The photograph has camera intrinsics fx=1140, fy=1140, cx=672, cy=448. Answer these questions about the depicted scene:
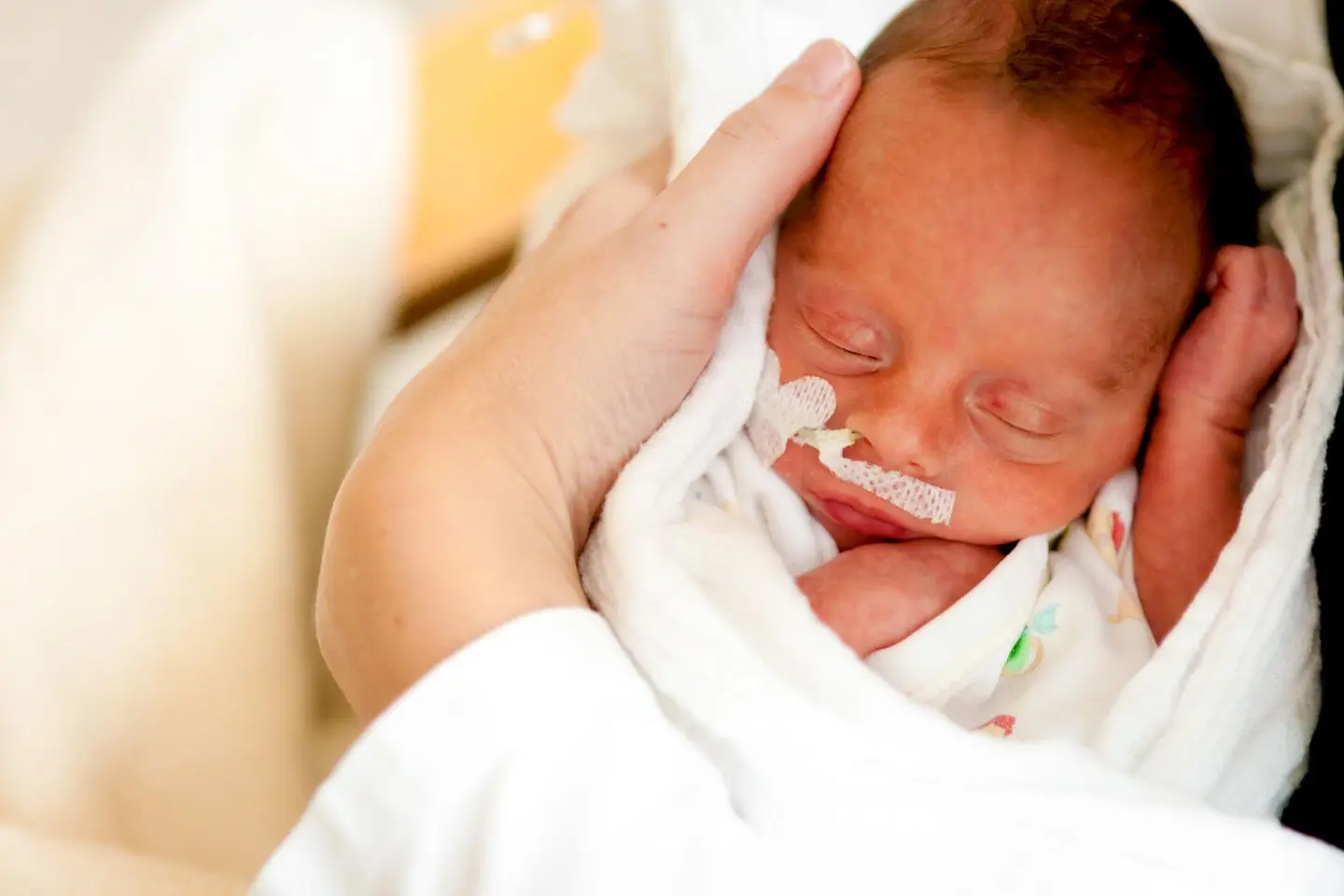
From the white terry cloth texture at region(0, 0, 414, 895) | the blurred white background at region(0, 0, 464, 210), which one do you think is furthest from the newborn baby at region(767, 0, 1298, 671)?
the blurred white background at region(0, 0, 464, 210)

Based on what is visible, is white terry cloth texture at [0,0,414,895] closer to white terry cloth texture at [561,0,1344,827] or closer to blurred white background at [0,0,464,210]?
white terry cloth texture at [561,0,1344,827]

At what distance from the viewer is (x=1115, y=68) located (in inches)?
27.7

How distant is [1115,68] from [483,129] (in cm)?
70

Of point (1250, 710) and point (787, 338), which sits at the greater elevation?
point (787, 338)

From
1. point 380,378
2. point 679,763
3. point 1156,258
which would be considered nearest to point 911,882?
point 679,763

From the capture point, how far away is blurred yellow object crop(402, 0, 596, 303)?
1.15m

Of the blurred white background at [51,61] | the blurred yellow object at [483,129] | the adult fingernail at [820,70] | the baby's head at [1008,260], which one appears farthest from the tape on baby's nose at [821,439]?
the blurred white background at [51,61]

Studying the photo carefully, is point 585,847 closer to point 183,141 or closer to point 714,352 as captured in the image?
point 714,352

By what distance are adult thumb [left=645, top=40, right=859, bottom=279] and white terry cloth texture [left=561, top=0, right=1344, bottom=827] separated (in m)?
0.07

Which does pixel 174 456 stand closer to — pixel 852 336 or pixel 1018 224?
pixel 852 336

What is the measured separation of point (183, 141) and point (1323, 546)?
847 mm

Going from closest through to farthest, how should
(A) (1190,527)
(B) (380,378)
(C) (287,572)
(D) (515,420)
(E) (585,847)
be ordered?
(E) (585,847) → (D) (515,420) → (A) (1190,527) → (C) (287,572) → (B) (380,378)

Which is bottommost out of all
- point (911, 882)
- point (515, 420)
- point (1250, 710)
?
point (1250, 710)

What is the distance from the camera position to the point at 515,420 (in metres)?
0.59
